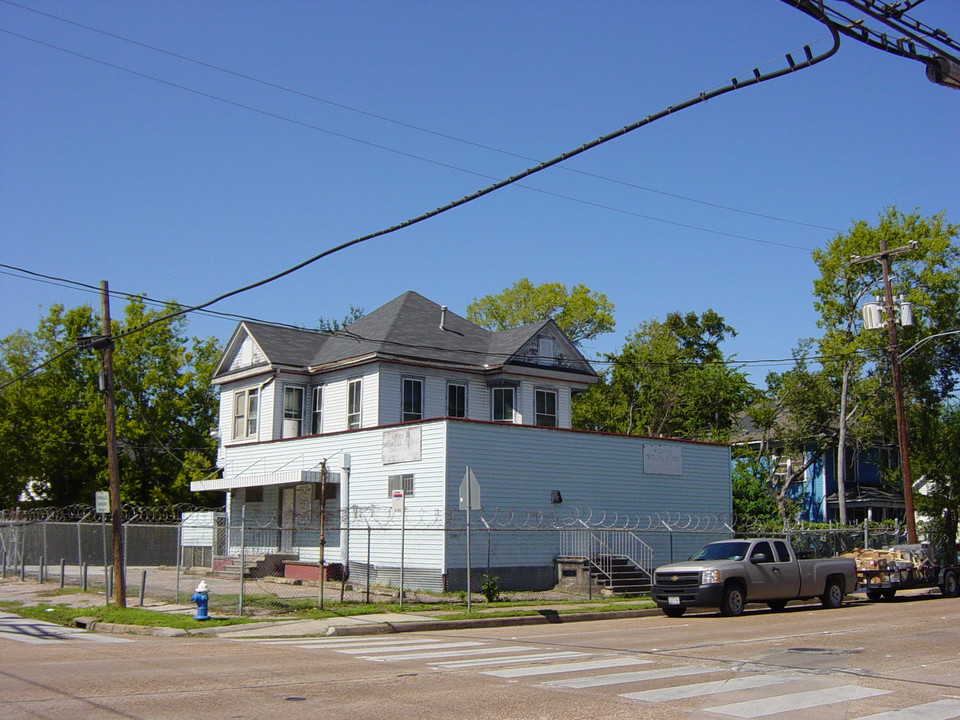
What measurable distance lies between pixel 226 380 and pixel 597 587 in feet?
59.2

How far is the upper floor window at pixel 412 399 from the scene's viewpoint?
107 feet

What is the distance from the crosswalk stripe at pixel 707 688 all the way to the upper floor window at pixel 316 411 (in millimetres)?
24934

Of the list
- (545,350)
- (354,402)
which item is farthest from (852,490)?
(354,402)

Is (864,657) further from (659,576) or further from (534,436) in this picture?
(534,436)

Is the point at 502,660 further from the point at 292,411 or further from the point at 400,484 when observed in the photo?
the point at 292,411

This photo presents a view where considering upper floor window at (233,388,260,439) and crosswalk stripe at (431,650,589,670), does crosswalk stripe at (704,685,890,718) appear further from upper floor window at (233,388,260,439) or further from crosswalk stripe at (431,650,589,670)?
upper floor window at (233,388,260,439)

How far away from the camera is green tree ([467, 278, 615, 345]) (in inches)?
2813

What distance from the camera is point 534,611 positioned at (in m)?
21.3

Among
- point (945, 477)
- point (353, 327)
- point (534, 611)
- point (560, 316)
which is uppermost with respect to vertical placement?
point (560, 316)

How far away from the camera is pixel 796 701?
383 inches

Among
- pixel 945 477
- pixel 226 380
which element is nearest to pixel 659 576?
pixel 945 477

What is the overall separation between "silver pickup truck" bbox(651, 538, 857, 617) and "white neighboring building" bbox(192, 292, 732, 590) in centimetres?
585

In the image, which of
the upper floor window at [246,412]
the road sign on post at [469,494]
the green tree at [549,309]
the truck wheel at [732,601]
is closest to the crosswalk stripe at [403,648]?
the road sign on post at [469,494]

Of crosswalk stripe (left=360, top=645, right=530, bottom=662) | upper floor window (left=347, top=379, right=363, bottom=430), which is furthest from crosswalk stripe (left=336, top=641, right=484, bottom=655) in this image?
upper floor window (left=347, top=379, right=363, bottom=430)
